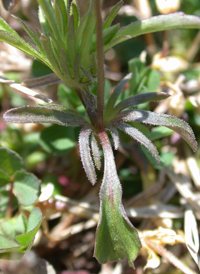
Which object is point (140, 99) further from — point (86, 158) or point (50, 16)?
point (50, 16)

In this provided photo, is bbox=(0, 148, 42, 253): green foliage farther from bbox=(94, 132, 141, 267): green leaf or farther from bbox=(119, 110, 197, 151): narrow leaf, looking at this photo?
bbox=(119, 110, 197, 151): narrow leaf

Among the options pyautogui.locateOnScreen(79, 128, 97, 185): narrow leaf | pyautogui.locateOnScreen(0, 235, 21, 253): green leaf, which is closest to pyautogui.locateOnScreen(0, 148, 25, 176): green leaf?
pyautogui.locateOnScreen(0, 235, 21, 253): green leaf

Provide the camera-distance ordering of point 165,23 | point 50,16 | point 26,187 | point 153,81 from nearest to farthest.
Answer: point 50,16 → point 165,23 → point 26,187 → point 153,81

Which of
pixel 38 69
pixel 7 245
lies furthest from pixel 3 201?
pixel 38 69

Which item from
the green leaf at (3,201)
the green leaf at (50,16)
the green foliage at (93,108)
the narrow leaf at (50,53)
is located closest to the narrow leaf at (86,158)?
the green foliage at (93,108)

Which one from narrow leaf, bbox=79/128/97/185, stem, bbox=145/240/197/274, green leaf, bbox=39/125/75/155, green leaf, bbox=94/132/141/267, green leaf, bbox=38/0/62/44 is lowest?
stem, bbox=145/240/197/274

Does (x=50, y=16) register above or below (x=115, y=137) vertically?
above

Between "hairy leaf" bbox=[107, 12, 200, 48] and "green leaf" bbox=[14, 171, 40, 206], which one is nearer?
"hairy leaf" bbox=[107, 12, 200, 48]

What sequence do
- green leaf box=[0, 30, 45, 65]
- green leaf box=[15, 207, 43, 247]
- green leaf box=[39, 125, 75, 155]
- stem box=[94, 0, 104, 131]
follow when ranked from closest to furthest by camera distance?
1. stem box=[94, 0, 104, 131]
2. green leaf box=[0, 30, 45, 65]
3. green leaf box=[15, 207, 43, 247]
4. green leaf box=[39, 125, 75, 155]
